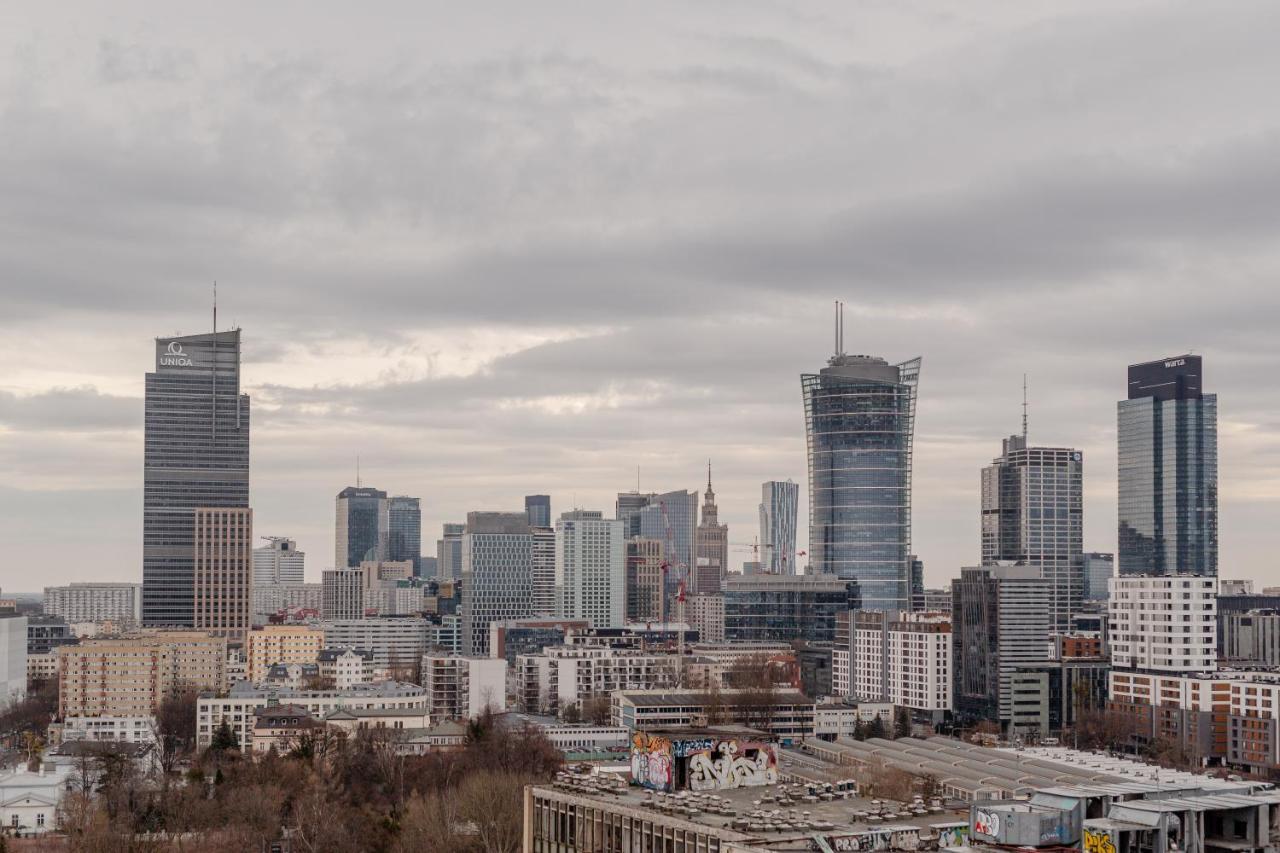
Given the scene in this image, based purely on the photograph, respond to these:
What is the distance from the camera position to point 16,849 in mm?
85438


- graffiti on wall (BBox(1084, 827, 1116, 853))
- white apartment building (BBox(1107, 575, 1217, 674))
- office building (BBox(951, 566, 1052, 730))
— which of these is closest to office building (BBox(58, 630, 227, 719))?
office building (BBox(951, 566, 1052, 730))

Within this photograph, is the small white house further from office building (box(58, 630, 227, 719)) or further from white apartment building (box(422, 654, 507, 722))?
office building (box(58, 630, 227, 719))

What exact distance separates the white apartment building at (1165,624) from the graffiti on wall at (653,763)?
9959 cm

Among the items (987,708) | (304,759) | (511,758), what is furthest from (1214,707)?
(304,759)

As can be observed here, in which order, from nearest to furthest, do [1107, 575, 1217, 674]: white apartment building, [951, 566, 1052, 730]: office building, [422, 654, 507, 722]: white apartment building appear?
[1107, 575, 1217, 674]: white apartment building < [422, 654, 507, 722]: white apartment building < [951, 566, 1052, 730]: office building

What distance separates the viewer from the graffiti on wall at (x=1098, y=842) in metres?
43.6

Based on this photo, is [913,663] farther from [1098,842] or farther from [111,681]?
[1098,842]

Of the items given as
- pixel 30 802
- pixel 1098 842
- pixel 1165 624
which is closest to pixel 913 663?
pixel 1165 624

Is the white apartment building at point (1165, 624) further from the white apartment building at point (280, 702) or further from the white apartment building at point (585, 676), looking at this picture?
the white apartment building at point (280, 702)

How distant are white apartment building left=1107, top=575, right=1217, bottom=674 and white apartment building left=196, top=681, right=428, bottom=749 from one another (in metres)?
63.7

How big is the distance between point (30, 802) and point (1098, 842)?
76.5 meters

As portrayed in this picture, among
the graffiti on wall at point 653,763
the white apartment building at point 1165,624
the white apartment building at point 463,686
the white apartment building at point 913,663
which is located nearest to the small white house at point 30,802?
the graffiti on wall at point 653,763

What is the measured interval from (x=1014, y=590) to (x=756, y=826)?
14200 cm

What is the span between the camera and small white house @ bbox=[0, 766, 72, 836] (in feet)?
328
